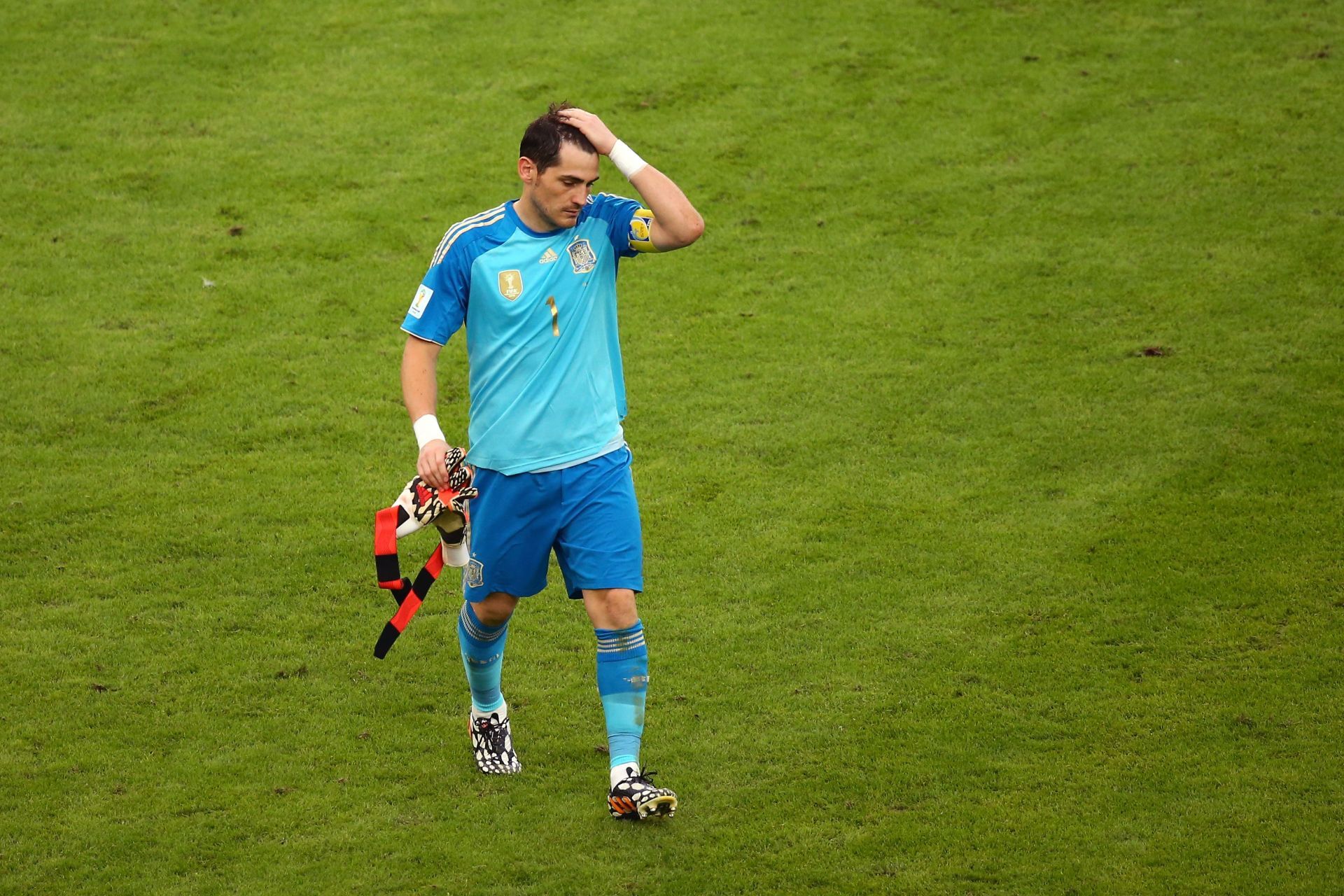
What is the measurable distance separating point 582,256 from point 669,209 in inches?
14.9

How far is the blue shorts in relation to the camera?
5223 millimetres

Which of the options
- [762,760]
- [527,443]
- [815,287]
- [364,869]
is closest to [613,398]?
[527,443]

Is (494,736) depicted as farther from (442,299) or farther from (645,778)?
(442,299)

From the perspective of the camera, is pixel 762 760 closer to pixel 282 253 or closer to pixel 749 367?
pixel 749 367

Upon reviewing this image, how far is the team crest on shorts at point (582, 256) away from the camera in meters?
5.24

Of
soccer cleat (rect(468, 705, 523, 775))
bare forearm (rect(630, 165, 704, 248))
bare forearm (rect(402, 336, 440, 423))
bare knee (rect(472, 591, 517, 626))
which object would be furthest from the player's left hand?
soccer cleat (rect(468, 705, 523, 775))

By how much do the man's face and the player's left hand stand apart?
0.05 metres

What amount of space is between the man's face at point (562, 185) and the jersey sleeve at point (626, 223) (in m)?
0.16

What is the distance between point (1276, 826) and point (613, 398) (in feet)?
9.22

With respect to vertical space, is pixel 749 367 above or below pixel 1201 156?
below

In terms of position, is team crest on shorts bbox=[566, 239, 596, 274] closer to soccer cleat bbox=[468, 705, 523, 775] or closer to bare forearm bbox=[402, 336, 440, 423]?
bare forearm bbox=[402, 336, 440, 423]

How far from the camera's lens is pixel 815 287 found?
9.69 meters

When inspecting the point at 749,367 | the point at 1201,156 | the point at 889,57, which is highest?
the point at 889,57

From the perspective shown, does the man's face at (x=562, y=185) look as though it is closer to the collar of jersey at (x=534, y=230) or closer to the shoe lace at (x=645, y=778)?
the collar of jersey at (x=534, y=230)
